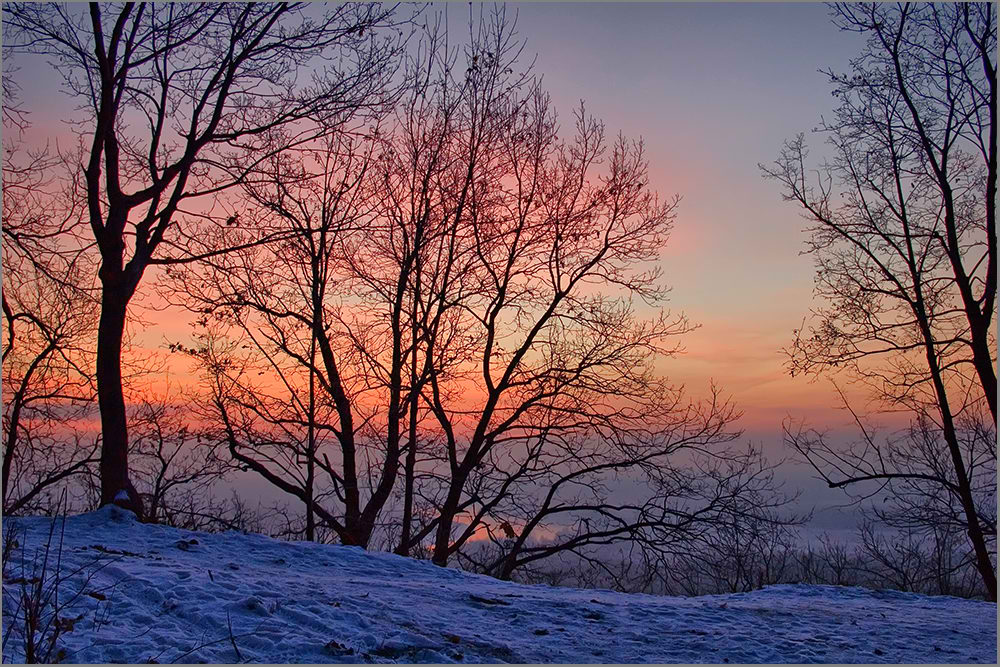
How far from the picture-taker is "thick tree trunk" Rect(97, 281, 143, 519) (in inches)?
421

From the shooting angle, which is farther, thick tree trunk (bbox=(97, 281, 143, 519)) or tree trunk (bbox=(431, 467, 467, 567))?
tree trunk (bbox=(431, 467, 467, 567))

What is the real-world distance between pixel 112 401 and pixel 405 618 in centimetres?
652

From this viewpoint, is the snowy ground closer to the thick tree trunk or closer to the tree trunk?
the thick tree trunk

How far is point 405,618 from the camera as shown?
646 cm

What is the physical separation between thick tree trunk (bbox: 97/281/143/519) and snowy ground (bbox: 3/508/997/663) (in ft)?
5.04

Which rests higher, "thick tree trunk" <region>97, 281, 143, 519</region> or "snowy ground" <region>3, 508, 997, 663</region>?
"thick tree trunk" <region>97, 281, 143, 519</region>

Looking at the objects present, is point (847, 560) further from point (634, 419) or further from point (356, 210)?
point (356, 210)

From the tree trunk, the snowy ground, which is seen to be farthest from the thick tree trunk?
the tree trunk

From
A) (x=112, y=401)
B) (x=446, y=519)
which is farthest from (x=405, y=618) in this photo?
(x=446, y=519)

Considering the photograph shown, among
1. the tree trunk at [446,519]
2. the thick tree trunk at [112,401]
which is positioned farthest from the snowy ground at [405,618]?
the tree trunk at [446,519]

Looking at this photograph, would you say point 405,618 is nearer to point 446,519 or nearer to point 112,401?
point 112,401

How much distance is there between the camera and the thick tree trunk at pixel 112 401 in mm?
10703

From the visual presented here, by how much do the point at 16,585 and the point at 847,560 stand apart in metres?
24.1

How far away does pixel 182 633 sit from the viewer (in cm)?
553
